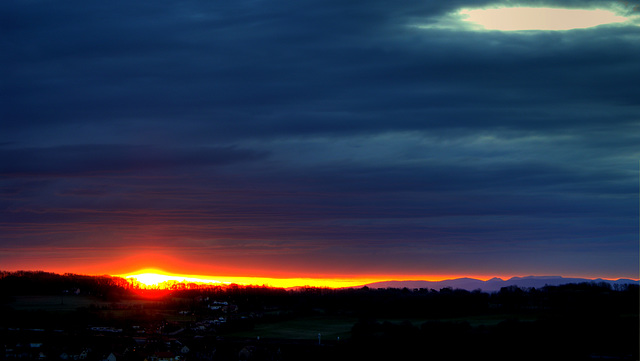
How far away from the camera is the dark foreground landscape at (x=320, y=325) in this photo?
9106 cm

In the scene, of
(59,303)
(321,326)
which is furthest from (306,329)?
(59,303)

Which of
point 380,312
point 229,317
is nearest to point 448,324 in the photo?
point 380,312

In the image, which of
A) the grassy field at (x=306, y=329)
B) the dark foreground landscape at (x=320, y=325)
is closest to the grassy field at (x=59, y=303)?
the dark foreground landscape at (x=320, y=325)

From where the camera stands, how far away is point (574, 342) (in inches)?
3521

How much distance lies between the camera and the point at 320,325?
434 feet

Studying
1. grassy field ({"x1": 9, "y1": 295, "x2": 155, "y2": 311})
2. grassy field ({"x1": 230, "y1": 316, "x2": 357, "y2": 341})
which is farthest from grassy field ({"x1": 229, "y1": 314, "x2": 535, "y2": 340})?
grassy field ({"x1": 9, "y1": 295, "x2": 155, "y2": 311})

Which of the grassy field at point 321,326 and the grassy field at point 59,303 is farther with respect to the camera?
the grassy field at point 59,303

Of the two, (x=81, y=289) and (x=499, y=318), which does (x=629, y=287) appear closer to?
(x=499, y=318)

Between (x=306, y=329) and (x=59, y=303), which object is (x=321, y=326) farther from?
(x=59, y=303)

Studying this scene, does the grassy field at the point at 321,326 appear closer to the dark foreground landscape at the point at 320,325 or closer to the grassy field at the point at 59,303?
the dark foreground landscape at the point at 320,325

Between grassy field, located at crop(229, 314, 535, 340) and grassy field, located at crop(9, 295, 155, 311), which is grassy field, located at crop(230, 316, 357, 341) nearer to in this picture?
grassy field, located at crop(229, 314, 535, 340)

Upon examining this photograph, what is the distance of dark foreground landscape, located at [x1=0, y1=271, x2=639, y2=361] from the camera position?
9106 centimetres

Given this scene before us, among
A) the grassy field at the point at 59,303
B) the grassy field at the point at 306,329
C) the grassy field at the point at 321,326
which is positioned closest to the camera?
the grassy field at the point at 321,326

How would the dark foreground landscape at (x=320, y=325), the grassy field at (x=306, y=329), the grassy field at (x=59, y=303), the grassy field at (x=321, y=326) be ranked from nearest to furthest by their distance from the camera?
the dark foreground landscape at (x=320, y=325) < the grassy field at (x=321, y=326) < the grassy field at (x=306, y=329) < the grassy field at (x=59, y=303)
